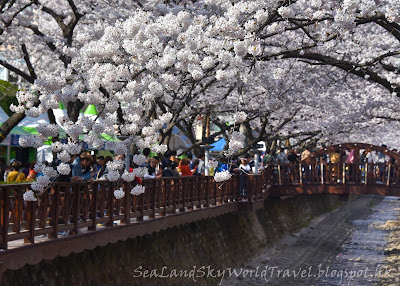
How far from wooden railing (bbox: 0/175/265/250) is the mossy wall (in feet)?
2.03

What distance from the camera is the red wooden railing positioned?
10883 mm

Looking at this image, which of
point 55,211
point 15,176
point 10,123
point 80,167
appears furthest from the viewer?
point 10,123

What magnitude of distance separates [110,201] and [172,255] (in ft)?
15.1

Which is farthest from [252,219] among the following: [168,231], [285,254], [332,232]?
[332,232]

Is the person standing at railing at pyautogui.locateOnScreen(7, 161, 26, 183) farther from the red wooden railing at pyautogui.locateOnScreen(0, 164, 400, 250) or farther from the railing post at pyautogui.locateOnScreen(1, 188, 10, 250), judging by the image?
the railing post at pyautogui.locateOnScreen(1, 188, 10, 250)

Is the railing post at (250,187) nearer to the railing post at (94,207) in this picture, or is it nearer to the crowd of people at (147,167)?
the crowd of people at (147,167)

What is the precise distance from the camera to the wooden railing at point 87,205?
10.8m

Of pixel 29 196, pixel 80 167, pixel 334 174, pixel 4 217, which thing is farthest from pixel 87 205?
pixel 334 174

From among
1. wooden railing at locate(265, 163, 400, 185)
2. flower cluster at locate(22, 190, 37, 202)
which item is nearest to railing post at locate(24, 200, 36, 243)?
flower cluster at locate(22, 190, 37, 202)

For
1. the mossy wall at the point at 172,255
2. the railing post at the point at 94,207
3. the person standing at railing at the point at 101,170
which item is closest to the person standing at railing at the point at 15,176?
the person standing at railing at the point at 101,170

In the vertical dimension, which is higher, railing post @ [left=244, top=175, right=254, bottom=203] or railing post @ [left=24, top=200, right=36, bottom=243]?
railing post @ [left=244, top=175, right=254, bottom=203]

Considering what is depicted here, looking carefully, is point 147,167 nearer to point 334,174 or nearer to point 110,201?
point 110,201

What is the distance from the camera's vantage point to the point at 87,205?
12883 mm

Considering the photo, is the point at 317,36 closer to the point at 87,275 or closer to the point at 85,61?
the point at 85,61
